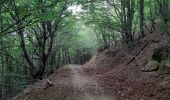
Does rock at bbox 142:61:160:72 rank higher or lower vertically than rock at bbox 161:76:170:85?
higher

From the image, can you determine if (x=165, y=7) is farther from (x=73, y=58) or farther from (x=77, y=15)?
(x=73, y=58)

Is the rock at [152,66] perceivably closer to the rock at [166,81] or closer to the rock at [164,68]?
the rock at [164,68]

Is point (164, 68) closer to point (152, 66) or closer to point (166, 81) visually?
point (152, 66)

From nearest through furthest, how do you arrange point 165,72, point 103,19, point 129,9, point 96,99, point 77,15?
point 96,99, point 165,72, point 129,9, point 103,19, point 77,15

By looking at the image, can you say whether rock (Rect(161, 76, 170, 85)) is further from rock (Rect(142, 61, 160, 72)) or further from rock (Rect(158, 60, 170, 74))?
rock (Rect(142, 61, 160, 72))

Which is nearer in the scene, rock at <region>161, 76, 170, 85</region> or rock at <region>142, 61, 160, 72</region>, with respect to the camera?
rock at <region>161, 76, 170, 85</region>

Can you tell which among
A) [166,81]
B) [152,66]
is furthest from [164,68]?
[166,81]

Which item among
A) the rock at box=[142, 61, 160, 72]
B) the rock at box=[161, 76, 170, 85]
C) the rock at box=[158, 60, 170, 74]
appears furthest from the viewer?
the rock at box=[142, 61, 160, 72]

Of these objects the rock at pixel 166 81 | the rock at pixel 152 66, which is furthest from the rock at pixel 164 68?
Answer: the rock at pixel 166 81

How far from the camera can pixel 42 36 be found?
2038cm

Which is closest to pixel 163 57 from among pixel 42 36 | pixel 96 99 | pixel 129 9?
pixel 96 99

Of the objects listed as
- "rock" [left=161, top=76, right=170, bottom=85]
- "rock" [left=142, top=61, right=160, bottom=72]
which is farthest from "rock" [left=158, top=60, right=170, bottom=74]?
"rock" [left=161, top=76, right=170, bottom=85]

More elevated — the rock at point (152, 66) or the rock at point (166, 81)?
the rock at point (152, 66)

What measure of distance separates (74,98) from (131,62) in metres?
8.35
